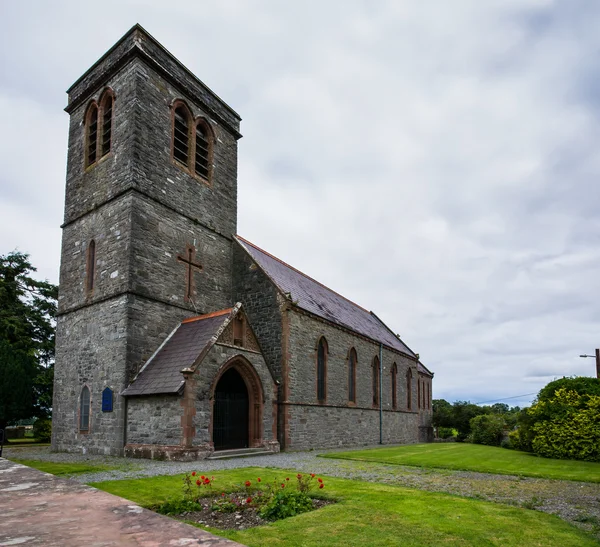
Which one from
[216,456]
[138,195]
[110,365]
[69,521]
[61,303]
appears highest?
[138,195]

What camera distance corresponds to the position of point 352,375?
28625mm

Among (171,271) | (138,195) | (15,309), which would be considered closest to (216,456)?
(171,271)

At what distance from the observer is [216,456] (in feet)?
55.6

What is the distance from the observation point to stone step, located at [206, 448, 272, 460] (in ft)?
55.6

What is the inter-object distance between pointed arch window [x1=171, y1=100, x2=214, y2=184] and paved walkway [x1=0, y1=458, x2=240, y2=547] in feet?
58.9

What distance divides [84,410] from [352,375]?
1452 centimetres

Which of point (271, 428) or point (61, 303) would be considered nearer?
point (271, 428)

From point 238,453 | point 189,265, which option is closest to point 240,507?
point 238,453

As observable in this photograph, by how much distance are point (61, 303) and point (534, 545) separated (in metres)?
21.5

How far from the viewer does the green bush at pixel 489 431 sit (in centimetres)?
3250

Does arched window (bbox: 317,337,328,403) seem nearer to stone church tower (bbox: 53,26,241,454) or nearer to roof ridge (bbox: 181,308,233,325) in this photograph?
stone church tower (bbox: 53,26,241,454)

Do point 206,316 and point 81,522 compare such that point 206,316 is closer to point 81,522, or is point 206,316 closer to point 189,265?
point 189,265

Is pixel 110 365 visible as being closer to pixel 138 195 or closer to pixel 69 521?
pixel 138 195

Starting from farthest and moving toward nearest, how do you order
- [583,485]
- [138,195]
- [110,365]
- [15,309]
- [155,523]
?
[15,309] → [138,195] → [110,365] → [583,485] → [155,523]
